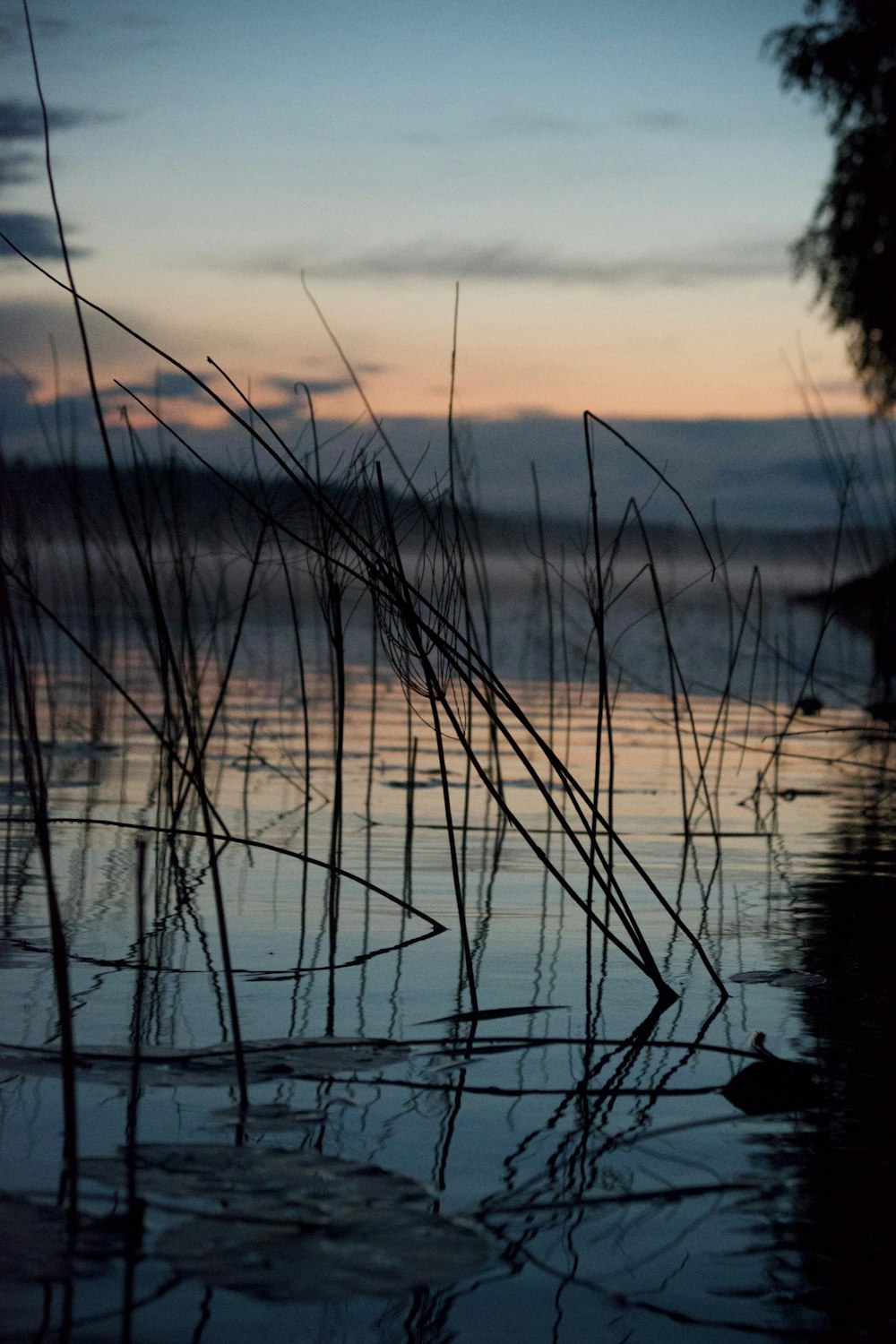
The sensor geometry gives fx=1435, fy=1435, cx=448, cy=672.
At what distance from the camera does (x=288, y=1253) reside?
108 cm

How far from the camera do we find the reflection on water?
1.05 m

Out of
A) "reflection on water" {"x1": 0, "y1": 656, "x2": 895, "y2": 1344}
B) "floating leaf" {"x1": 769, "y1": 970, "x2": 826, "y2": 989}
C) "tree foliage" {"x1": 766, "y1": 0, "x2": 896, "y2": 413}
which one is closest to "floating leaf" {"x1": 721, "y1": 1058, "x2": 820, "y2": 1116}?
"reflection on water" {"x1": 0, "y1": 656, "x2": 895, "y2": 1344}

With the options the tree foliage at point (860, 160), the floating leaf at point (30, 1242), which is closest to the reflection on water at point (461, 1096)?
the floating leaf at point (30, 1242)

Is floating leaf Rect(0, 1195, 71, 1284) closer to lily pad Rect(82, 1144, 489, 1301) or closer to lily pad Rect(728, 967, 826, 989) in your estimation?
lily pad Rect(82, 1144, 489, 1301)

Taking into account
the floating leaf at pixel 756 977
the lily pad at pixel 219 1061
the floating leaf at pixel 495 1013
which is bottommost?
the floating leaf at pixel 756 977

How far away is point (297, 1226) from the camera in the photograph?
1127 mm

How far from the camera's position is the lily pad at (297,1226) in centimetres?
106

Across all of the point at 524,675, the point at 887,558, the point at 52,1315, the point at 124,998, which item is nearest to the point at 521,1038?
the point at 124,998

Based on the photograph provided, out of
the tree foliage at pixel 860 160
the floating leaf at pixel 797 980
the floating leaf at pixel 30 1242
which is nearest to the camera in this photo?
the floating leaf at pixel 30 1242

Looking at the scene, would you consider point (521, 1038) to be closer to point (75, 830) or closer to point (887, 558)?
point (75, 830)

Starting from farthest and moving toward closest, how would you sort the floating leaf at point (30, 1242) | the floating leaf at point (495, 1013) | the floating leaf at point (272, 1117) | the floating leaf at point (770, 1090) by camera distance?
the floating leaf at point (495, 1013)
the floating leaf at point (770, 1090)
the floating leaf at point (272, 1117)
the floating leaf at point (30, 1242)

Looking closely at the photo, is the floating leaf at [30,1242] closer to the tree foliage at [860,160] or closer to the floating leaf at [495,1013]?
the floating leaf at [495,1013]

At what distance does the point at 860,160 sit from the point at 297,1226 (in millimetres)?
12273

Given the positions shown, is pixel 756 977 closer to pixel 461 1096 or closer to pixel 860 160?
pixel 461 1096
